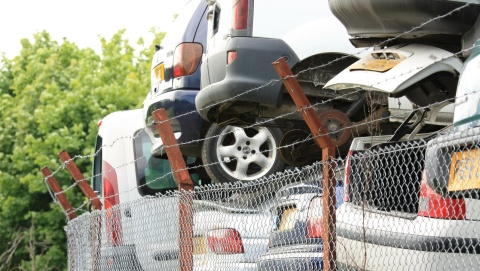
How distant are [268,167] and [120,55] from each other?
28.7 m

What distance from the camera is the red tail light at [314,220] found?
7.39m

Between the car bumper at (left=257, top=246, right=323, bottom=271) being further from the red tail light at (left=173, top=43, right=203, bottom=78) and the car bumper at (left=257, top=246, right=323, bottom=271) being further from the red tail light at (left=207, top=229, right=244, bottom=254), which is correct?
the red tail light at (left=173, top=43, right=203, bottom=78)

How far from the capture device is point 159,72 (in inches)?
515

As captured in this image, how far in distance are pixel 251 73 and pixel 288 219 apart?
10.6ft

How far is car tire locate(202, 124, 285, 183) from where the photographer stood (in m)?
12.0

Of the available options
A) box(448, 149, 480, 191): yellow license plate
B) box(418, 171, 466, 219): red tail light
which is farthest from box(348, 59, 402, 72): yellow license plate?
box(448, 149, 480, 191): yellow license plate

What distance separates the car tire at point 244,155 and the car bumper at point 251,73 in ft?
4.20

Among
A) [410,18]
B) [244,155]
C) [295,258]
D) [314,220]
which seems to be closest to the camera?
[295,258]

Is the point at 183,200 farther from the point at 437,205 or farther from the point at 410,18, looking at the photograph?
the point at 437,205

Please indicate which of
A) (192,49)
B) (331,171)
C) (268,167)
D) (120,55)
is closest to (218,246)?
(331,171)

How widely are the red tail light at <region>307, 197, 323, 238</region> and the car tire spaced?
4401mm

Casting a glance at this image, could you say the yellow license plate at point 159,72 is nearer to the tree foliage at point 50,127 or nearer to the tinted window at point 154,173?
the tinted window at point 154,173

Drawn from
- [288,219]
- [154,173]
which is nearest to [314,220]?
[288,219]

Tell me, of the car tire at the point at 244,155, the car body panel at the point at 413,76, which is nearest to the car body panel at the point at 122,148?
the car tire at the point at 244,155
